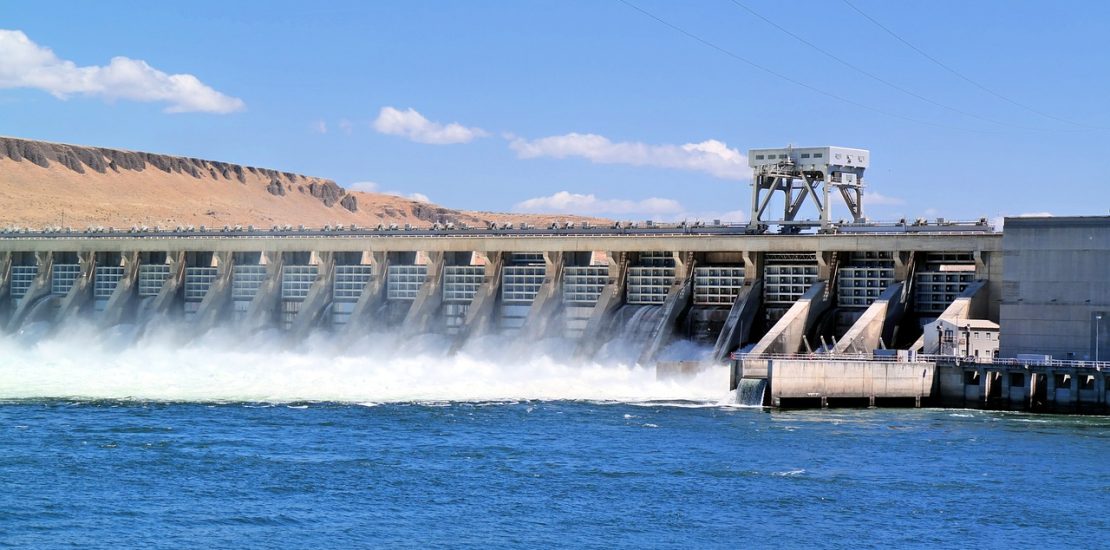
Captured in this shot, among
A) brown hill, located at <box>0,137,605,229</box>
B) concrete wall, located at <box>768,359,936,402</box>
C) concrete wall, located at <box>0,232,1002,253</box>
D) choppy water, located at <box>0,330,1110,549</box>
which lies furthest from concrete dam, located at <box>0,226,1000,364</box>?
brown hill, located at <box>0,137,605,229</box>

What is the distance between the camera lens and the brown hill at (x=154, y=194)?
15512 cm

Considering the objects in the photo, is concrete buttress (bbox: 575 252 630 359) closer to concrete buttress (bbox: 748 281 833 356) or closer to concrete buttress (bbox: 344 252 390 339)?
concrete buttress (bbox: 748 281 833 356)

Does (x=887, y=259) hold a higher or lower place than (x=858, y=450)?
higher

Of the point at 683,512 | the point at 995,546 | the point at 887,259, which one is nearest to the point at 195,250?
the point at 887,259

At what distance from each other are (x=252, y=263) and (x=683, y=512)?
165 feet

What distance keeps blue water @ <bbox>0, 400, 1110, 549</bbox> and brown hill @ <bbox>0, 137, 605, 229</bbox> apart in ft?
336

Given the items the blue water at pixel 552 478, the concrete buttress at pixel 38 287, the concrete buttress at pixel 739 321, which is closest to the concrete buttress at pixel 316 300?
the concrete buttress at pixel 38 287

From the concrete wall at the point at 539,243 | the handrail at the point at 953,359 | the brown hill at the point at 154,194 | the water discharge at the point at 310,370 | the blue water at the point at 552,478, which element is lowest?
the blue water at the point at 552,478

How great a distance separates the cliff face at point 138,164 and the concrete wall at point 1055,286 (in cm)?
13526

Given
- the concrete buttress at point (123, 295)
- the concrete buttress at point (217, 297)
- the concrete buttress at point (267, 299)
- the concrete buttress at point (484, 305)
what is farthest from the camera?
the concrete buttress at point (123, 295)

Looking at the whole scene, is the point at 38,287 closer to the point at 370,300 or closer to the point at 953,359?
the point at 370,300

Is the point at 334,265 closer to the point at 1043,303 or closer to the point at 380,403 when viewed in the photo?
the point at 380,403

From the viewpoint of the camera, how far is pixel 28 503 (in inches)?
1432

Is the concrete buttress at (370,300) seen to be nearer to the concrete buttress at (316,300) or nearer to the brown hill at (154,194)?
the concrete buttress at (316,300)
